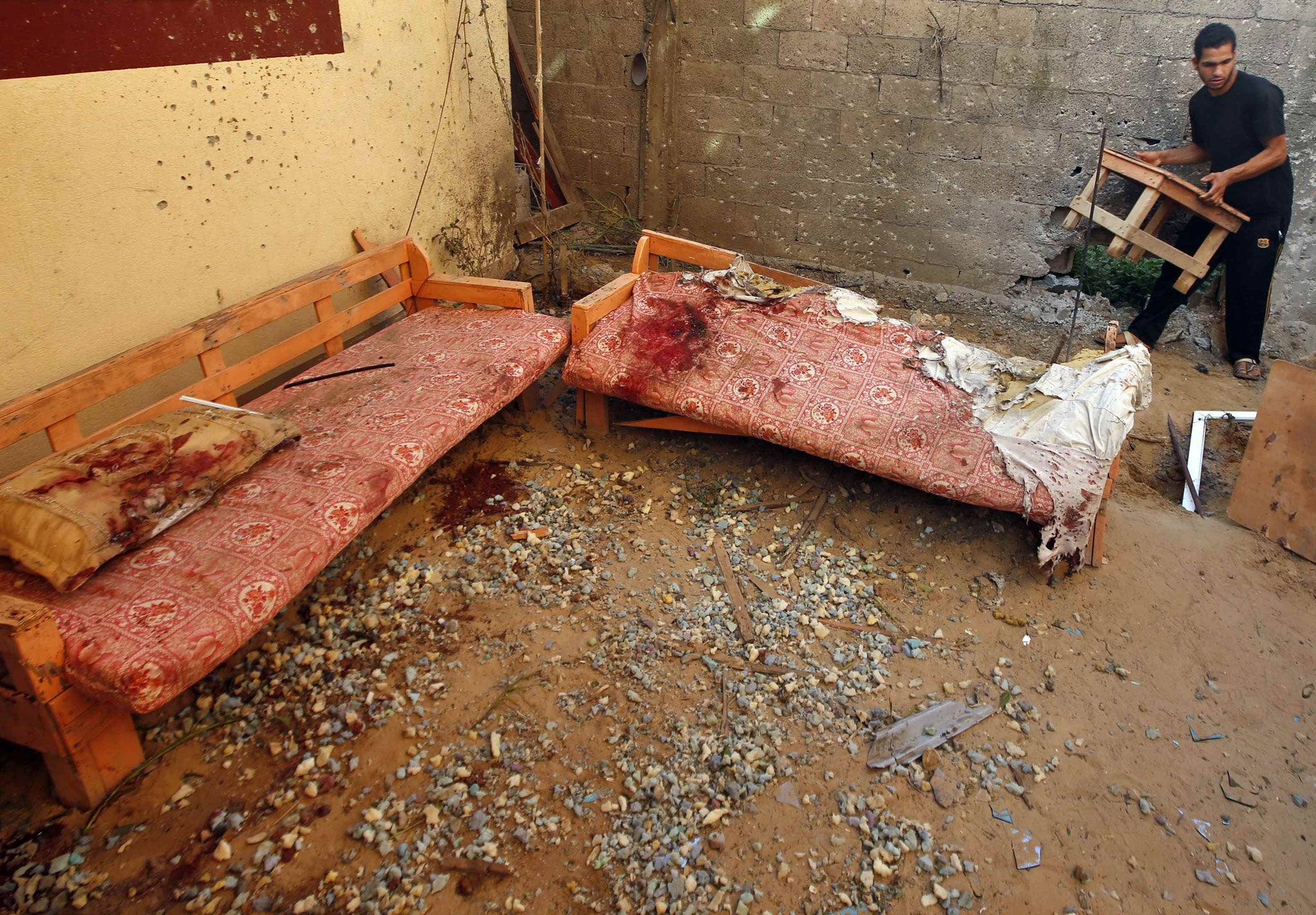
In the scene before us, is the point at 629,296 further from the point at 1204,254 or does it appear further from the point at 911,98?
the point at 1204,254

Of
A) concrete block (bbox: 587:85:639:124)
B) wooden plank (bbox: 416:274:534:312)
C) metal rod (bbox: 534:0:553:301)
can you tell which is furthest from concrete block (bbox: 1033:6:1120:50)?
wooden plank (bbox: 416:274:534:312)

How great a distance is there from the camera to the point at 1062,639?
127 inches

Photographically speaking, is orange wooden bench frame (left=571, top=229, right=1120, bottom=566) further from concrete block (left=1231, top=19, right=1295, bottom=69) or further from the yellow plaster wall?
concrete block (left=1231, top=19, right=1295, bottom=69)

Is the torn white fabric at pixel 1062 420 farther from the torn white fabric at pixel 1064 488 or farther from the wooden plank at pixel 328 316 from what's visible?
the wooden plank at pixel 328 316

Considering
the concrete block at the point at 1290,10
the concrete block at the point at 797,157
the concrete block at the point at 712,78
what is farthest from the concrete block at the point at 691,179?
the concrete block at the point at 1290,10

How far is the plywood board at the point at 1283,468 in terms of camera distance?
3.68 m

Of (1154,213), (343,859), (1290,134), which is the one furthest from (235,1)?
(1290,134)

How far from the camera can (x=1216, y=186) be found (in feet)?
15.5

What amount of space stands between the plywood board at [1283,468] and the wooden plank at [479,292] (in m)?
3.47

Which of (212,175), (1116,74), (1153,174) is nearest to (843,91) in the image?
(1116,74)

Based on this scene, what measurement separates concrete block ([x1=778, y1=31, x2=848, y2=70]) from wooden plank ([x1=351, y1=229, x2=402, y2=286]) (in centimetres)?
312

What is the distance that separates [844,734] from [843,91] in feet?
15.0

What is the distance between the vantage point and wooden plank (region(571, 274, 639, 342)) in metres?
4.02

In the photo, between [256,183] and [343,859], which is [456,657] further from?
[256,183]
